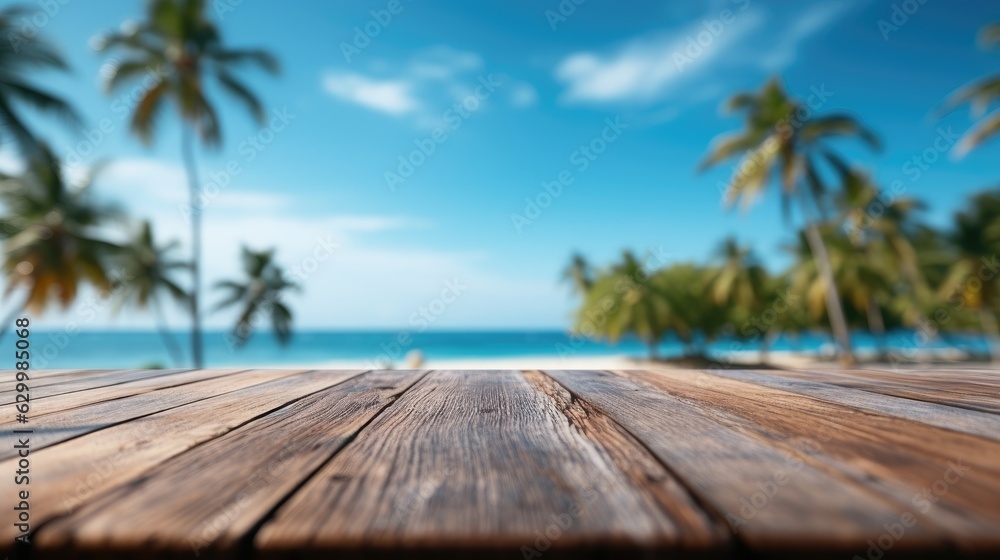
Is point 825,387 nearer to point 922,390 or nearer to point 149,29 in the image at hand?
point 922,390

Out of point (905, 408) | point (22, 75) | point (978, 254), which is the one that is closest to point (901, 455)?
point (905, 408)

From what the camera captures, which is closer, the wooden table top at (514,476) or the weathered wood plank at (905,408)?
the wooden table top at (514,476)

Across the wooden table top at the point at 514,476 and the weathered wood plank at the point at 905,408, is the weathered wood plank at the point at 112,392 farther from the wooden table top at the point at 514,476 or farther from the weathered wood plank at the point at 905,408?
the weathered wood plank at the point at 905,408

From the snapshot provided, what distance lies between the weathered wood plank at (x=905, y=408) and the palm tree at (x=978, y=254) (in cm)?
2182

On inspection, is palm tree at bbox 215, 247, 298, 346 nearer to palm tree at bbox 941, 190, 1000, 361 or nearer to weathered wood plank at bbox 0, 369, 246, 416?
weathered wood plank at bbox 0, 369, 246, 416

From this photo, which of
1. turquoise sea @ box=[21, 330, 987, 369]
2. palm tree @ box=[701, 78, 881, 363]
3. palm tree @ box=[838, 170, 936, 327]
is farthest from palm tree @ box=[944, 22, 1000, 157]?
turquoise sea @ box=[21, 330, 987, 369]

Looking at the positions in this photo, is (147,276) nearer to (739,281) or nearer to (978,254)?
(739,281)

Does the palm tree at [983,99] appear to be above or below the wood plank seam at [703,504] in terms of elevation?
above

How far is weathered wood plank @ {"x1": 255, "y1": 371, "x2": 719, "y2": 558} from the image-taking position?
37cm

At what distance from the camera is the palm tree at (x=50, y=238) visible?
1016cm

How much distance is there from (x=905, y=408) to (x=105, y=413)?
1518 millimetres

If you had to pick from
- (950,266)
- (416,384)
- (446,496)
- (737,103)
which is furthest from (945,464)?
(950,266)

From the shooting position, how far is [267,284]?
59.3 feet

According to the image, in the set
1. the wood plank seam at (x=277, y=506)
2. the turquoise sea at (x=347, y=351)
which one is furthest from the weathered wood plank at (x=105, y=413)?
the turquoise sea at (x=347, y=351)
